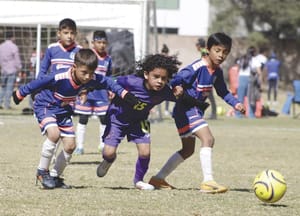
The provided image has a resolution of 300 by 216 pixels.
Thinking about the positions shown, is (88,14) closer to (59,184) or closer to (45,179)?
(59,184)

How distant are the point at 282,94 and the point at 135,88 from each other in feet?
103

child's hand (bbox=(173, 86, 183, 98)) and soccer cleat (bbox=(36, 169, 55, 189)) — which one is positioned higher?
child's hand (bbox=(173, 86, 183, 98))

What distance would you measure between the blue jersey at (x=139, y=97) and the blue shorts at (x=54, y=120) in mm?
476

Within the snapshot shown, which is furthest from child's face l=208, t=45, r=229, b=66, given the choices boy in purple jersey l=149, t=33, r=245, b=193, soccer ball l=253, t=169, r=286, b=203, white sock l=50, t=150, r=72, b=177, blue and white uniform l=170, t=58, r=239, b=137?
white sock l=50, t=150, r=72, b=177

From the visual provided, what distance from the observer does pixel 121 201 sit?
8.20 meters

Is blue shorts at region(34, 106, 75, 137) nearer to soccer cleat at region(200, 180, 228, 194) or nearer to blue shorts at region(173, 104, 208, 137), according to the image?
blue shorts at region(173, 104, 208, 137)

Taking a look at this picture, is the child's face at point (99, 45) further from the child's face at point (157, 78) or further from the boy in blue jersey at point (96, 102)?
the child's face at point (157, 78)

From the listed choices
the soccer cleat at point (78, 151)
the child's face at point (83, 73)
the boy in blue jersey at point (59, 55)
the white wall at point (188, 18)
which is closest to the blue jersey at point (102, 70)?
the soccer cleat at point (78, 151)

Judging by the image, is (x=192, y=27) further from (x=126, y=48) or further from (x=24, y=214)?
(x=24, y=214)

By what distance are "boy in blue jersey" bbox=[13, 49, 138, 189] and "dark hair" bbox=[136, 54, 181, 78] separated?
326mm

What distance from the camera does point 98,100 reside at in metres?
13.9

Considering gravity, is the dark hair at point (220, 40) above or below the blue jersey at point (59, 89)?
above

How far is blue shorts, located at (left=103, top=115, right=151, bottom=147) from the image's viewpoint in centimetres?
930

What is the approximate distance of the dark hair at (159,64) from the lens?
905 centimetres
